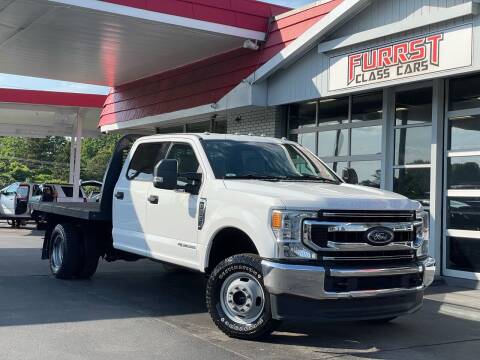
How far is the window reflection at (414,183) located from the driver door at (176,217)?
4.75 m

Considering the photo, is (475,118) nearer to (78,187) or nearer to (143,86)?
(143,86)

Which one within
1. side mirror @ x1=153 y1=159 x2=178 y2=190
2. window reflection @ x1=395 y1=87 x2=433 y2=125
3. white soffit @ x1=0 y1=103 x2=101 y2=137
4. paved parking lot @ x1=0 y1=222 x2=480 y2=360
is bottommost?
paved parking lot @ x1=0 y1=222 x2=480 y2=360

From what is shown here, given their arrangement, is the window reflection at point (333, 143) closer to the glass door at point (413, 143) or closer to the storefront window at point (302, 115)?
the storefront window at point (302, 115)

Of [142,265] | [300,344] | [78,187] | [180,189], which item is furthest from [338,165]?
[78,187]

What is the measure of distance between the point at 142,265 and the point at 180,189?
4933mm

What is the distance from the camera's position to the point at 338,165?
12.2 meters

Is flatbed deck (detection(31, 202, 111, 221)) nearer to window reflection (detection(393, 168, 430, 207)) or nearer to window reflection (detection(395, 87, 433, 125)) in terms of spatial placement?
window reflection (detection(393, 168, 430, 207))

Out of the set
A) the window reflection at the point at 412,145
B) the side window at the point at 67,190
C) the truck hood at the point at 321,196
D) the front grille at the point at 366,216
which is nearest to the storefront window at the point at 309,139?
the window reflection at the point at 412,145

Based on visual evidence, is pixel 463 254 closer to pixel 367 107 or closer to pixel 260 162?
pixel 367 107

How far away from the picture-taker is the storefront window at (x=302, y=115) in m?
12.8

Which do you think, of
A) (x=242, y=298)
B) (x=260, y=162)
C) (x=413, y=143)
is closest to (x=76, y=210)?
(x=260, y=162)

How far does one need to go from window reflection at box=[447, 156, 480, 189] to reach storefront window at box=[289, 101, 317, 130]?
138 inches

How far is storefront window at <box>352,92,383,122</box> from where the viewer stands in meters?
11.4

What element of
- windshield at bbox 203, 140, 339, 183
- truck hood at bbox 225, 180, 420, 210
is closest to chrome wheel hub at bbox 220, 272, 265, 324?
truck hood at bbox 225, 180, 420, 210
